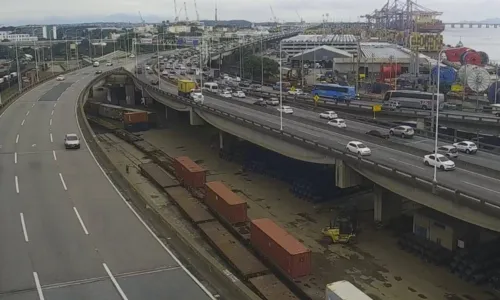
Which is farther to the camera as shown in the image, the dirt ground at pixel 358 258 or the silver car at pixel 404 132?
the silver car at pixel 404 132

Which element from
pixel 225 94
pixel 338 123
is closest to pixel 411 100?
pixel 338 123

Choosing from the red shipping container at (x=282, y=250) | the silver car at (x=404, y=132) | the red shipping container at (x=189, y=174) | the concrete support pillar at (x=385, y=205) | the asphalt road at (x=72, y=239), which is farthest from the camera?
the silver car at (x=404, y=132)

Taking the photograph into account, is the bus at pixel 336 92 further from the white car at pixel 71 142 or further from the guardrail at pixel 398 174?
the white car at pixel 71 142

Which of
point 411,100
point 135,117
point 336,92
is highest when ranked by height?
point 411,100

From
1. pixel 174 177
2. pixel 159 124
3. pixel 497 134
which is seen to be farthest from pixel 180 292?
pixel 159 124

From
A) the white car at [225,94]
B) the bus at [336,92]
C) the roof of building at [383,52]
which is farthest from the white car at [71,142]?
the roof of building at [383,52]

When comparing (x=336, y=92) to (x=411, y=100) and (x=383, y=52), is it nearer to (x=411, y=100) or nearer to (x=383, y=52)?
(x=411, y=100)

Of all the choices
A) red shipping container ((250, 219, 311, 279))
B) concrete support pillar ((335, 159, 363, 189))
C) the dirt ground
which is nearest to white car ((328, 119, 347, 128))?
the dirt ground
